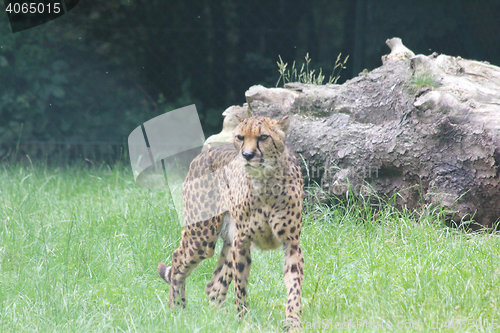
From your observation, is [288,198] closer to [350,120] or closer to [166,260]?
[166,260]

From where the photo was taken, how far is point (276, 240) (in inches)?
87.9

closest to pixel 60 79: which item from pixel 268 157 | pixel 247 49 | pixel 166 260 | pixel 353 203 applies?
pixel 247 49

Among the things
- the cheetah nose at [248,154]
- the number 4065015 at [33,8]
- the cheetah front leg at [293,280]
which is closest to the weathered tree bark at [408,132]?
the cheetah front leg at [293,280]

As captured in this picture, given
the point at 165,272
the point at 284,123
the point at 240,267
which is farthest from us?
the point at 165,272

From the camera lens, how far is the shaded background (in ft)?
18.4

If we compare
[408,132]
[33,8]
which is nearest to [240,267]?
[408,132]

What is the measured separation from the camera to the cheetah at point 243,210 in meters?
2.12

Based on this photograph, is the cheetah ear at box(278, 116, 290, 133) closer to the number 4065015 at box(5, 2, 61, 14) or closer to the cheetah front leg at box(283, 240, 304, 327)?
the cheetah front leg at box(283, 240, 304, 327)

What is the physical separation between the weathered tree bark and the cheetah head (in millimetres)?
1535

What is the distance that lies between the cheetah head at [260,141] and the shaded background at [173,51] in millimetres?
3962

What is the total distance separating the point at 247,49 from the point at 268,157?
Answer: 165 inches

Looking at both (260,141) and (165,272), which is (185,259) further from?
(260,141)

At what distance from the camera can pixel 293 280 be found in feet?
7.11

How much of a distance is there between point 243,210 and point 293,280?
410 mm
